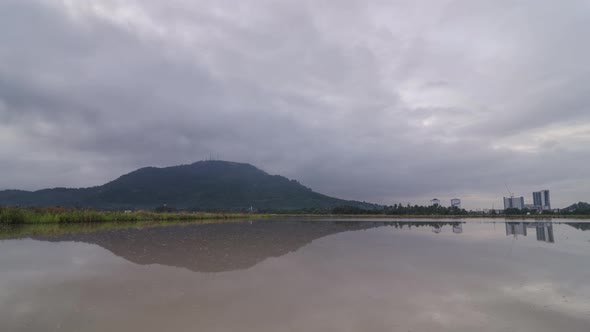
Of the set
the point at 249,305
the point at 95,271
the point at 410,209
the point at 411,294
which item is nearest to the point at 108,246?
the point at 95,271

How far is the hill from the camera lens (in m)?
114

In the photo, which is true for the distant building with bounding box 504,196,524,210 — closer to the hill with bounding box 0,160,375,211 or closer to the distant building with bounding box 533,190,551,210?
the distant building with bounding box 533,190,551,210

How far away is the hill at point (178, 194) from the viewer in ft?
373

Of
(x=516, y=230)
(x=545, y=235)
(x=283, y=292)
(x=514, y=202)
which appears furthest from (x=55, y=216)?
(x=514, y=202)

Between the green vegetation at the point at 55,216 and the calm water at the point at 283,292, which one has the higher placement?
the green vegetation at the point at 55,216

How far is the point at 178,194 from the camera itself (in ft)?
500

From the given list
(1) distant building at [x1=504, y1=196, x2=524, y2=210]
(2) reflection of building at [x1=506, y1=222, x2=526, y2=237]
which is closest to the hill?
(1) distant building at [x1=504, y1=196, x2=524, y2=210]

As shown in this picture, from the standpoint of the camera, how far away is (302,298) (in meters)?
6.09

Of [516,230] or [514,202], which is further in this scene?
[514,202]

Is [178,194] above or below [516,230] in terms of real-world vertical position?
above

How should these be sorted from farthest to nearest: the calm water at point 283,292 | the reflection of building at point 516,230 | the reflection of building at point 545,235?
the reflection of building at point 516,230 → the reflection of building at point 545,235 → the calm water at point 283,292

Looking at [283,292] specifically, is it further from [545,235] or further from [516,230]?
[516,230]

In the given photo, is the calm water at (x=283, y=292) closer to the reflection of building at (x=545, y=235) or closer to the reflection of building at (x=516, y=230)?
the reflection of building at (x=545, y=235)

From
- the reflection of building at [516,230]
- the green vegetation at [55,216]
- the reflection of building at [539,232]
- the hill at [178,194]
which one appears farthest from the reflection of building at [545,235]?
the hill at [178,194]
